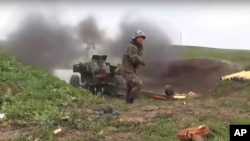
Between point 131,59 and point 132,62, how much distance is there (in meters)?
0.10

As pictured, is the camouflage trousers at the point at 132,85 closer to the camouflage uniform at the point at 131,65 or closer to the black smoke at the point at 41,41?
the camouflage uniform at the point at 131,65

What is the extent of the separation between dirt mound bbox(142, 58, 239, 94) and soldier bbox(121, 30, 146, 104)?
7.58 metres

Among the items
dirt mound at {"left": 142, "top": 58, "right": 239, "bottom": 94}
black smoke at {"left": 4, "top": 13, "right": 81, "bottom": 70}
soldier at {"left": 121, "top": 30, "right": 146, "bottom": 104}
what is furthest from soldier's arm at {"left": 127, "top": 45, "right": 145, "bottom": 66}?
black smoke at {"left": 4, "top": 13, "right": 81, "bottom": 70}

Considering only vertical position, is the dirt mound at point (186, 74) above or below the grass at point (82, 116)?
above

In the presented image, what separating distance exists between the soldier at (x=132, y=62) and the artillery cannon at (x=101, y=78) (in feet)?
14.4

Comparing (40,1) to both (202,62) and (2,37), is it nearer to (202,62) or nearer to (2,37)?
(2,37)

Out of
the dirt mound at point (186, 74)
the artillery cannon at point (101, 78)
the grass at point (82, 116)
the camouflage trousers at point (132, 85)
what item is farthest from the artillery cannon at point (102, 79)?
the grass at point (82, 116)

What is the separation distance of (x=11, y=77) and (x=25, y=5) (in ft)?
34.1

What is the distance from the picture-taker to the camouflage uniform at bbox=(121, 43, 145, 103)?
12070 mm

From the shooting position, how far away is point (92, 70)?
17203mm

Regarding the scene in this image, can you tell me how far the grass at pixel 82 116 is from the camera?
7031mm

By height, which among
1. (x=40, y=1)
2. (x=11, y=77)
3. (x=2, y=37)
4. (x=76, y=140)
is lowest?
(x=76, y=140)

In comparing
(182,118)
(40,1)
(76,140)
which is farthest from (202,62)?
(76,140)

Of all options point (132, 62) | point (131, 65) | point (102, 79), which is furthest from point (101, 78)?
point (132, 62)
